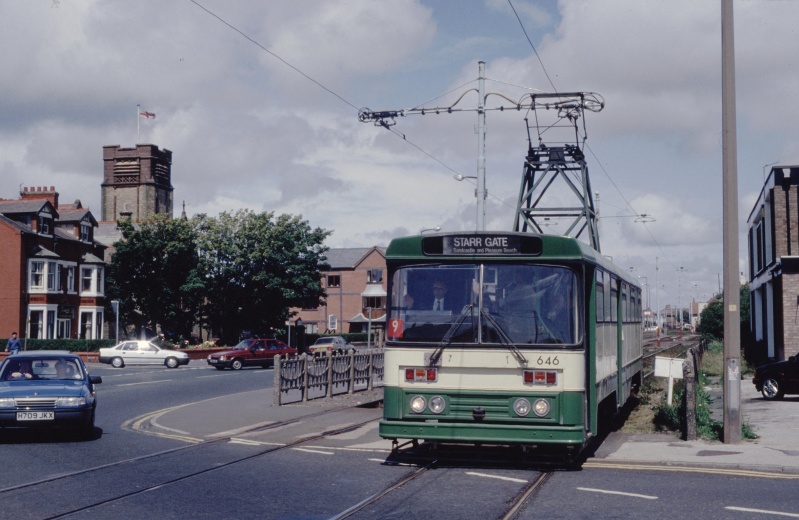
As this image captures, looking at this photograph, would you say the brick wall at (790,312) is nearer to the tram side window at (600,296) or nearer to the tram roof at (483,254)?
the tram side window at (600,296)

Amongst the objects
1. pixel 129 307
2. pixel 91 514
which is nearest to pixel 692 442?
pixel 91 514

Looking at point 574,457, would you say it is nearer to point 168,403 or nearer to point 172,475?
point 172,475

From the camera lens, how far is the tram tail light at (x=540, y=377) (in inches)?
425

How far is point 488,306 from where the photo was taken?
36.3 feet

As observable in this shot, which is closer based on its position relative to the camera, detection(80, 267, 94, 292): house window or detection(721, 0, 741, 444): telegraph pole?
detection(721, 0, 741, 444): telegraph pole

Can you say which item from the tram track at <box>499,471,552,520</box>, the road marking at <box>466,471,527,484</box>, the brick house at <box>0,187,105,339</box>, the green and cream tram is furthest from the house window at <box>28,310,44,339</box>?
the tram track at <box>499,471,552,520</box>

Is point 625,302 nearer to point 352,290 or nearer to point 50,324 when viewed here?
point 50,324

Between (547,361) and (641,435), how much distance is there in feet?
16.6

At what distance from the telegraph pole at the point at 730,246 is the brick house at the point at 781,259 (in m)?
20.0

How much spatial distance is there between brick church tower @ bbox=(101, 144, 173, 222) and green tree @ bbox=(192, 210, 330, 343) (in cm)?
2676

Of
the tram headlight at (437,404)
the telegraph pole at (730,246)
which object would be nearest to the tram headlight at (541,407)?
the tram headlight at (437,404)

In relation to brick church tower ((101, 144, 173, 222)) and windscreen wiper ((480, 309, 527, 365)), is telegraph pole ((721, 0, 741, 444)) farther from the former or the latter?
brick church tower ((101, 144, 173, 222))

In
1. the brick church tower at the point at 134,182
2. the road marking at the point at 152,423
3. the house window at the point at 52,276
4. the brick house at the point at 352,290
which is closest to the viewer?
the road marking at the point at 152,423

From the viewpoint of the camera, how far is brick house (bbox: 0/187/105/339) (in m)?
57.9
